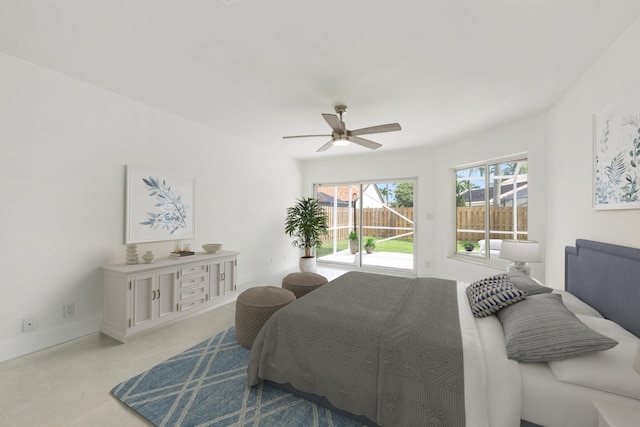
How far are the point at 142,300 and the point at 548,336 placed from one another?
3473 mm

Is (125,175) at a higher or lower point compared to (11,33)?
lower

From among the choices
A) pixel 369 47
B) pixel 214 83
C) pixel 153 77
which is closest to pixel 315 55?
pixel 369 47

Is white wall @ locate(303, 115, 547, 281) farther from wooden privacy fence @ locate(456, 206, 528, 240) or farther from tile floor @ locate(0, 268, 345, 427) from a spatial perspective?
tile floor @ locate(0, 268, 345, 427)

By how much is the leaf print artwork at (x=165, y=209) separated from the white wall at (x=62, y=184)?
0.25m

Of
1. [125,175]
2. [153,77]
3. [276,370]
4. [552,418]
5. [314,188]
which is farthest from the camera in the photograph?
[314,188]

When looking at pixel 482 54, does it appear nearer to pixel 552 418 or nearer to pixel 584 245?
pixel 584 245

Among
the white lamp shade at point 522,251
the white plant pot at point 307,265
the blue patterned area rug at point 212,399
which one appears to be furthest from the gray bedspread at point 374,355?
the white plant pot at point 307,265

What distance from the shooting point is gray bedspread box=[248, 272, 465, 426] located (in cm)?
145

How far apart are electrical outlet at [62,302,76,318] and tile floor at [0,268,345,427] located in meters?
0.28

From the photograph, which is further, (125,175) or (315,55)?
(125,175)

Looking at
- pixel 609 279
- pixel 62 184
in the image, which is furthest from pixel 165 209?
pixel 609 279

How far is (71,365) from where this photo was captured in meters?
2.26

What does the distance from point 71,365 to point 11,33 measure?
107 inches

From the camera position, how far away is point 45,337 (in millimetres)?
Result: 2529
